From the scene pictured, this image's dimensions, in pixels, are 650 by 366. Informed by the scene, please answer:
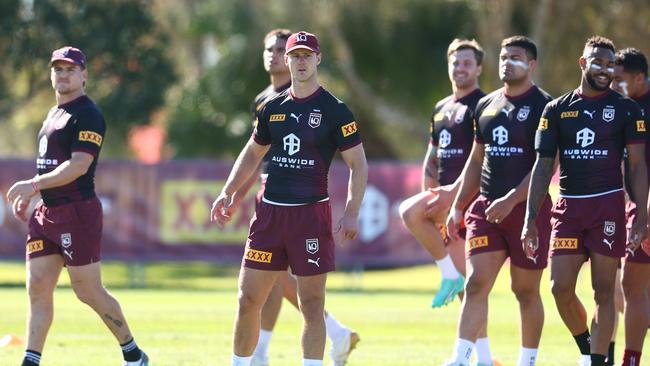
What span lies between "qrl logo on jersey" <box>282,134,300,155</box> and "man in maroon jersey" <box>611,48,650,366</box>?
2876mm

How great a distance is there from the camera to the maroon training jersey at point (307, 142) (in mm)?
9672

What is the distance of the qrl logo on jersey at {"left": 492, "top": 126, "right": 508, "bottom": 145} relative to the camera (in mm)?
10656

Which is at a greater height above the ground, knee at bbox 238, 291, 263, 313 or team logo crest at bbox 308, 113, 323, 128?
team logo crest at bbox 308, 113, 323, 128

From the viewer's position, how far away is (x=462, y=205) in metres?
11.0

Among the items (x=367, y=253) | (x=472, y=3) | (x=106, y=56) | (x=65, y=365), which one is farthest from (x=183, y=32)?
(x=65, y=365)

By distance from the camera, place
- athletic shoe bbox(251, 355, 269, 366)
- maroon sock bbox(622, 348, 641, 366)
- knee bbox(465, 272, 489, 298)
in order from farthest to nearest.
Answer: athletic shoe bbox(251, 355, 269, 366), maroon sock bbox(622, 348, 641, 366), knee bbox(465, 272, 489, 298)

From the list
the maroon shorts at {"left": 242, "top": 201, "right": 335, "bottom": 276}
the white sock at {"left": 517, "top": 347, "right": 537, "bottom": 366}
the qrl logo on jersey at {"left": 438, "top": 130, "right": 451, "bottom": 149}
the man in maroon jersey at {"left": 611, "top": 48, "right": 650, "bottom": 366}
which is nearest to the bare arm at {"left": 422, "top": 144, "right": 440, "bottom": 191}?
the qrl logo on jersey at {"left": 438, "top": 130, "right": 451, "bottom": 149}

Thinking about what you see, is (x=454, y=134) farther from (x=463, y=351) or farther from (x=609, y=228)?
(x=463, y=351)

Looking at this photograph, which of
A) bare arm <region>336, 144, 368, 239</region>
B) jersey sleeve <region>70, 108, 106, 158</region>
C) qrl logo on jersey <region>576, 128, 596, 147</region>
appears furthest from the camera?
jersey sleeve <region>70, 108, 106, 158</region>

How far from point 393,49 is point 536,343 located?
79.2 feet

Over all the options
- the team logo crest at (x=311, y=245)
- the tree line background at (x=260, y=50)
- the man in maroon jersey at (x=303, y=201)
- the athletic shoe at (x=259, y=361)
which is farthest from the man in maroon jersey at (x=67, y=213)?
the tree line background at (x=260, y=50)

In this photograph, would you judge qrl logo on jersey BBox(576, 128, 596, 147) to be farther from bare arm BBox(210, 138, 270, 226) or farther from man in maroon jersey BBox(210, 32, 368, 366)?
bare arm BBox(210, 138, 270, 226)

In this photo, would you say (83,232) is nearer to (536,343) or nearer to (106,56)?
(536,343)

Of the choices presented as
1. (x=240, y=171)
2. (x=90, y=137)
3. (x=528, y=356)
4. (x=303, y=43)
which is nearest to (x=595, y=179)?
(x=528, y=356)
